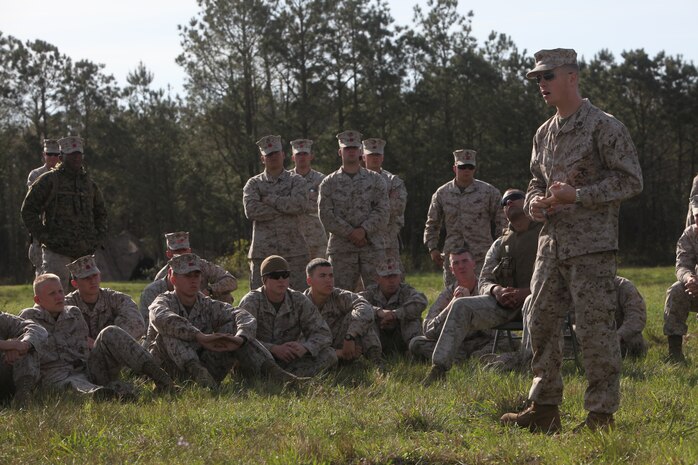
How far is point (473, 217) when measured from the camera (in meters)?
11.9

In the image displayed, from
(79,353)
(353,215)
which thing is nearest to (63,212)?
(79,353)

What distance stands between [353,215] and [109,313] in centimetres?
299

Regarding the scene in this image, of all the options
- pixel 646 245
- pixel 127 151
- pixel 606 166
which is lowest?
pixel 646 245

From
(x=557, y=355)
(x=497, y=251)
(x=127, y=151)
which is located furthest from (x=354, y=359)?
(x=127, y=151)

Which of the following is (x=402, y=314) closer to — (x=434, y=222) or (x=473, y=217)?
(x=473, y=217)

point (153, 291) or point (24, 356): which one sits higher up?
point (153, 291)

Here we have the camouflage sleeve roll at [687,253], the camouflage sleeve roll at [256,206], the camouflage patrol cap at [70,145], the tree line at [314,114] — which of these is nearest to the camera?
the camouflage sleeve roll at [687,253]

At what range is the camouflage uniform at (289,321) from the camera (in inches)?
356

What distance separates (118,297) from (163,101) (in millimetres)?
39076

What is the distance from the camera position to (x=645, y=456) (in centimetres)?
501

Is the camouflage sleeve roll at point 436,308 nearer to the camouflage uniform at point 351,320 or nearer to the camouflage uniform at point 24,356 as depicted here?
the camouflage uniform at point 351,320

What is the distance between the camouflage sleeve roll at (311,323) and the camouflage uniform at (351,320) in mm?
386

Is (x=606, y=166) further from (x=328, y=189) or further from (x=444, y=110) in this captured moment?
(x=444, y=110)

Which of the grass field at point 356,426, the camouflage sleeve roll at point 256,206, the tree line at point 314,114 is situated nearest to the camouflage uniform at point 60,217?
the camouflage sleeve roll at point 256,206
